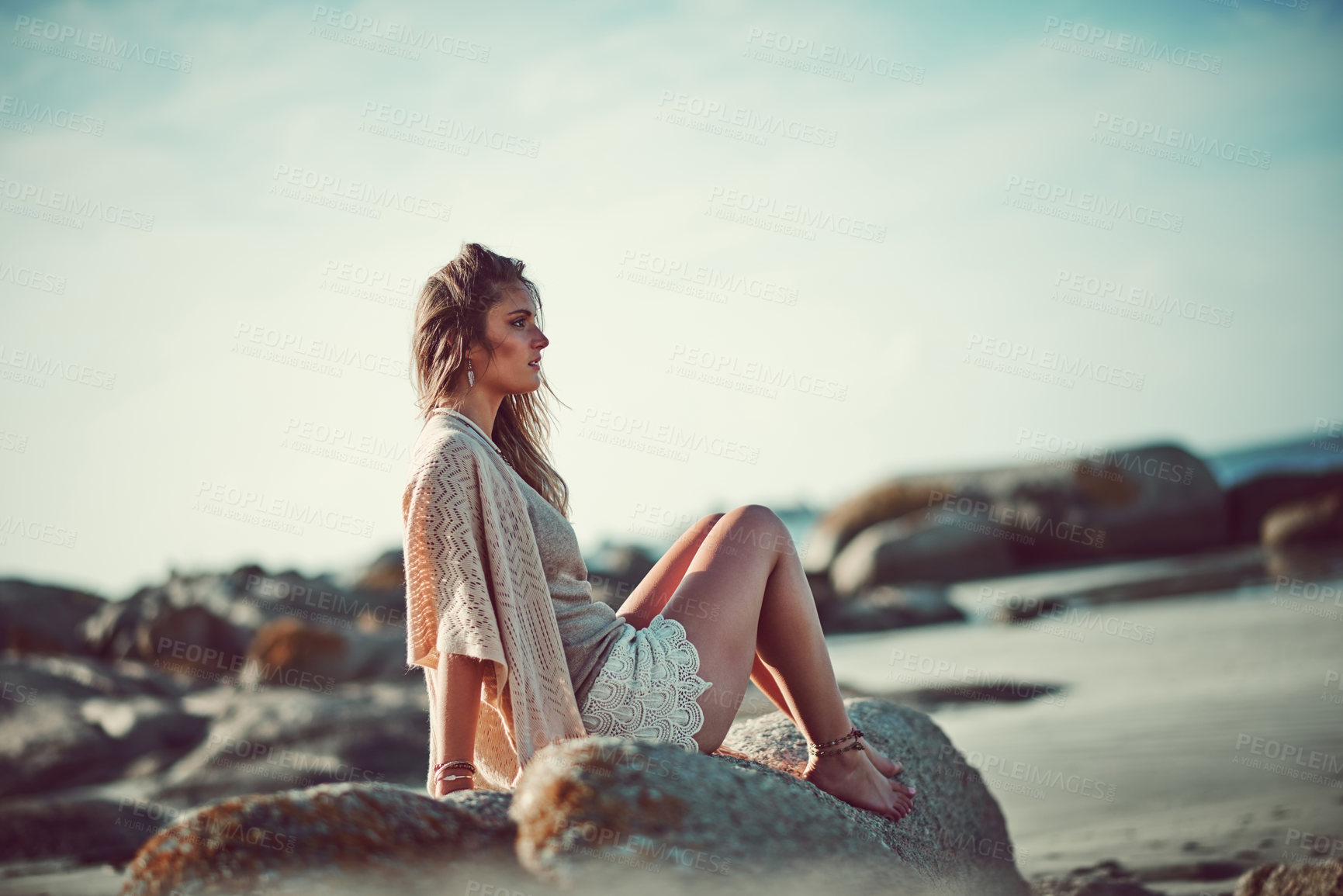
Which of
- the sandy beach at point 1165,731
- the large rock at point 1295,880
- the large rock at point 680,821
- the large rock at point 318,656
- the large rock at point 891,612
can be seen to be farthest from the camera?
the large rock at point 891,612

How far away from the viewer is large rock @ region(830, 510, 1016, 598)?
1702 centimetres

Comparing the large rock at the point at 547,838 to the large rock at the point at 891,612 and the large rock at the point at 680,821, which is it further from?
the large rock at the point at 891,612

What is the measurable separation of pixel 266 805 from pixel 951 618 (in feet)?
36.6

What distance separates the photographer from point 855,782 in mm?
3355

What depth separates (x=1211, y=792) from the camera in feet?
15.9

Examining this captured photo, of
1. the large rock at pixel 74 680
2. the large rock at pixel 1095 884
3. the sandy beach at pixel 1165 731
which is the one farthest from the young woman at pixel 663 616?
the large rock at pixel 74 680

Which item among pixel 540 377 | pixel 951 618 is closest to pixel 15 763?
pixel 540 377

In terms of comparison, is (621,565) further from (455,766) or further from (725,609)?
(455,766)

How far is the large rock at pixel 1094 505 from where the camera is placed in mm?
17125

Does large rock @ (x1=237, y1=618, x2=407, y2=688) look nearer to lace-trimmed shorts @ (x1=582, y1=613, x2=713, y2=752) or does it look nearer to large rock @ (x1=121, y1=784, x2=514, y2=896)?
lace-trimmed shorts @ (x1=582, y1=613, x2=713, y2=752)

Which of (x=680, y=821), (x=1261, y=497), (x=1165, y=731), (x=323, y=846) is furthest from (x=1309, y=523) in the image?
(x=323, y=846)

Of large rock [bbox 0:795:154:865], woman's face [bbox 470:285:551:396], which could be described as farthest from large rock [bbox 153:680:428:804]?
woman's face [bbox 470:285:551:396]

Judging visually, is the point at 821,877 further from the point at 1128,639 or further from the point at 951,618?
the point at 951,618

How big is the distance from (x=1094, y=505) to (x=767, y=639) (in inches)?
615
